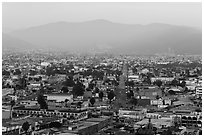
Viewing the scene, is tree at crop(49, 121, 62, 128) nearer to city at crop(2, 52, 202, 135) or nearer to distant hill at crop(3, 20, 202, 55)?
city at crop(2, 52, 202, 135)

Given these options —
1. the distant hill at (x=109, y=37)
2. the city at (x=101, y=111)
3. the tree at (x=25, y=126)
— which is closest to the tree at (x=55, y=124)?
the city at (x=101, y=111)

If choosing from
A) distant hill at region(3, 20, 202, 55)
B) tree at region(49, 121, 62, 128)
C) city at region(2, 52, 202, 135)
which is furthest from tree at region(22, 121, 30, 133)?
distant hill at region(3, 20, 202, 55)

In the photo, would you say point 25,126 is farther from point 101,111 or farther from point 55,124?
point 101,111

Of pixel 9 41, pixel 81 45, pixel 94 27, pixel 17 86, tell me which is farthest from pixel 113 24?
pixel 17 86

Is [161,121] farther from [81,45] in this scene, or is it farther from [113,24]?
[113,24]

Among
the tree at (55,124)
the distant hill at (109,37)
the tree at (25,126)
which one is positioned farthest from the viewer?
the distant hill at (109,37)

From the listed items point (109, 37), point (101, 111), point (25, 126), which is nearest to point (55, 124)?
point (25, 126)

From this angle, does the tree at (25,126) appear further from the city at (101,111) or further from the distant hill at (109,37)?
the distant hill at (109,37)

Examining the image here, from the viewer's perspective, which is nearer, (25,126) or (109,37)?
(25,126)
